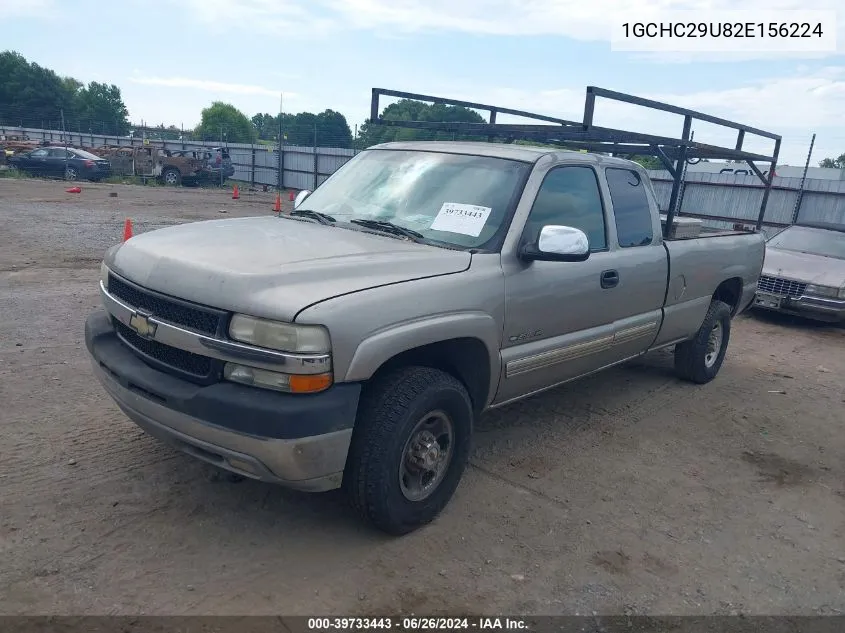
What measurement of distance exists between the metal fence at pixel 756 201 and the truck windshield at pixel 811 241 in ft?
13.1

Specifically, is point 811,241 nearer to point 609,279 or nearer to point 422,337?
point 609,279

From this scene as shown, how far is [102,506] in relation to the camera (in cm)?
328

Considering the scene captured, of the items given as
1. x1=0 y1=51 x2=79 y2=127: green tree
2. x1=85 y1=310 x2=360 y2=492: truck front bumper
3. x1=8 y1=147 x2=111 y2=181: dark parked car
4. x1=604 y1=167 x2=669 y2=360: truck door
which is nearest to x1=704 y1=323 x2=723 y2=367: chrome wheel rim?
x1=604 y1=167 x2=669 y2=360: truck door

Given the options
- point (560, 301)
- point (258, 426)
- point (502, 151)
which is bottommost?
point (258, 426)

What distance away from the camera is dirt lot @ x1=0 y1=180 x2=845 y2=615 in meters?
2.83

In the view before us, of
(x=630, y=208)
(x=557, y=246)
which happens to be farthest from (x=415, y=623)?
(x=630, y=208)

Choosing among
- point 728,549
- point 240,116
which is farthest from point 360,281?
point 240,116

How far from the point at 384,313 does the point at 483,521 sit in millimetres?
1337

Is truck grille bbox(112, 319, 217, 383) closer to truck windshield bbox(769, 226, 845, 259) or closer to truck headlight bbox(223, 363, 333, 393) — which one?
truck headlight bbox(223, 363, 333, 393)

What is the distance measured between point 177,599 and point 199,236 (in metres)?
1.75

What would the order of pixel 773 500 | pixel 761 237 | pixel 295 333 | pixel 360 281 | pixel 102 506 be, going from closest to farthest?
pixel 295 333
pixel 360 281
pixel 102 506
pixel 773 500
pixel 761 237

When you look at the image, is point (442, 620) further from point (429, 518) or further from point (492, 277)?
point (492, 277)

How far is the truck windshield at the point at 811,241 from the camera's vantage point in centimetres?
952

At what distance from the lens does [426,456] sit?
3232 millimetres
